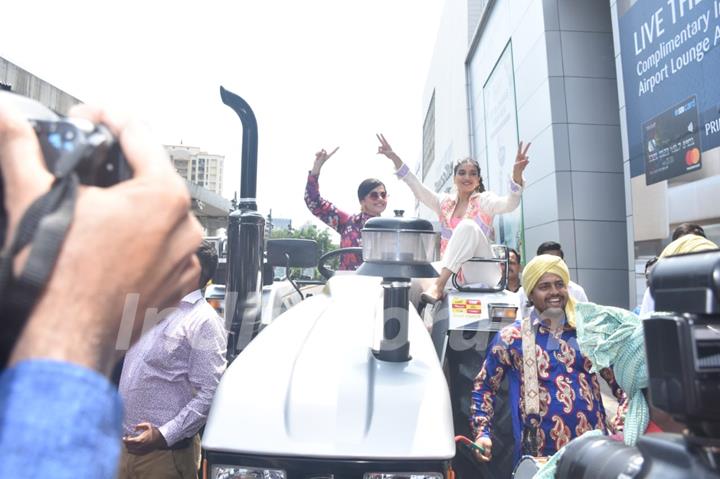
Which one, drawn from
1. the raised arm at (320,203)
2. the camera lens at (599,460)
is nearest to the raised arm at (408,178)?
the raised arm at (320,203)

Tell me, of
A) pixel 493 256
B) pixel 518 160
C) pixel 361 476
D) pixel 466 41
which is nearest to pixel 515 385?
pixel 493 256

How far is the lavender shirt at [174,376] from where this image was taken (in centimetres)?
208

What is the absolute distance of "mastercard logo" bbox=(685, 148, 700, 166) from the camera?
5727 mm

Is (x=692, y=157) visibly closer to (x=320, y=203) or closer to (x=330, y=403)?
(x=320, y=203)

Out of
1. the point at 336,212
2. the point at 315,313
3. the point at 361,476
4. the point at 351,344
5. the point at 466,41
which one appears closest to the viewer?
the point at 361,476

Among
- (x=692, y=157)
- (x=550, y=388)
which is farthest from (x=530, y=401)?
(x=692, y=157)

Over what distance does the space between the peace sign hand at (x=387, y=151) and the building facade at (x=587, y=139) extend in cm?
366

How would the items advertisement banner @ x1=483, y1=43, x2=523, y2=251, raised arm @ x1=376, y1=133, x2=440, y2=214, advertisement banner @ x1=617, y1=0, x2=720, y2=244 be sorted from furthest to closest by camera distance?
advertisement banner @ x1=483, y1=43, x2=523, y2=251
advertisement banner @ x1=617, y1=0, x2=720, y2=244
raised arm @ x1=376, y1=133, x2=440, y2=214

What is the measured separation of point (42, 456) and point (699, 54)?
6.86 m

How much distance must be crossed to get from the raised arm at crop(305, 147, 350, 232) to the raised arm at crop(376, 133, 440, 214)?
2.90 feet

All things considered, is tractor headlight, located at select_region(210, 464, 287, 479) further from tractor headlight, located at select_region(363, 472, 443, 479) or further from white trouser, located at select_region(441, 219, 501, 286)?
white trouser, located at select_region(441, 219, 501, 286)

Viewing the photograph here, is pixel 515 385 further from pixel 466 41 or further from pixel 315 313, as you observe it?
pixel 466 41

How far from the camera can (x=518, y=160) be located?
13.4 feet

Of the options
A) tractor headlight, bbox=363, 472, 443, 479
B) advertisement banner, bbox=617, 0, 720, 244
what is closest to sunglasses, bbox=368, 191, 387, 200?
tractor headlight, bbox=363, 472, 443, 479
